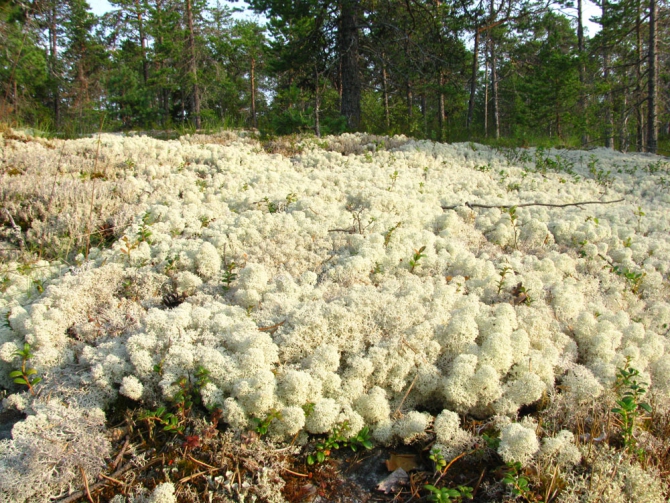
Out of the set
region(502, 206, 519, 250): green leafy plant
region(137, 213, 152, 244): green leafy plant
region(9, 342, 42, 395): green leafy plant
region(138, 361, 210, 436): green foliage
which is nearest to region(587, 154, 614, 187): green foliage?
region(502, 206, 519, 250): green leafy plant

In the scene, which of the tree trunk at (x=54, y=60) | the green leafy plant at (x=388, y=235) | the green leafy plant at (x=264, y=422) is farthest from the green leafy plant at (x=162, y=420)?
the tree trunk at (x=54, y=60)

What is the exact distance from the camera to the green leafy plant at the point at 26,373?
7.79 ft

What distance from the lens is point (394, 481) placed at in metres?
2.16

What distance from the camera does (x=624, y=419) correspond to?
2176 millimetres

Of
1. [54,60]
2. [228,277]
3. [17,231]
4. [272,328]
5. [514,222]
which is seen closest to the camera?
[272,328]

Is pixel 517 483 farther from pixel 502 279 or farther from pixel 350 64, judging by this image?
pixel 350 64

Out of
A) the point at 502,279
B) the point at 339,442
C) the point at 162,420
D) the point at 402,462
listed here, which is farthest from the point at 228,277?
the point at 502,279

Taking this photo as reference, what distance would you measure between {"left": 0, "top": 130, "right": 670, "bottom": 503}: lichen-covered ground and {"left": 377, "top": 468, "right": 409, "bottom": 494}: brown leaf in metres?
0.04

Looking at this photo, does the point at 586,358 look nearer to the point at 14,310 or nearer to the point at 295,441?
the point at 295,441

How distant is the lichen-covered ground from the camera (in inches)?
82.8

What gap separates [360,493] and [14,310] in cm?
263

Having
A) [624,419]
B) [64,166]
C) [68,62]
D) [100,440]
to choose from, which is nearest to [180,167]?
[64,166]

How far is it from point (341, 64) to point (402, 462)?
10939 mm

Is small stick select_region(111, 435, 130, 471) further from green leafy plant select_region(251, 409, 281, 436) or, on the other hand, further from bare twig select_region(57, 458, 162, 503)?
green leafy plant select_region(251, 409, 281, 436)
